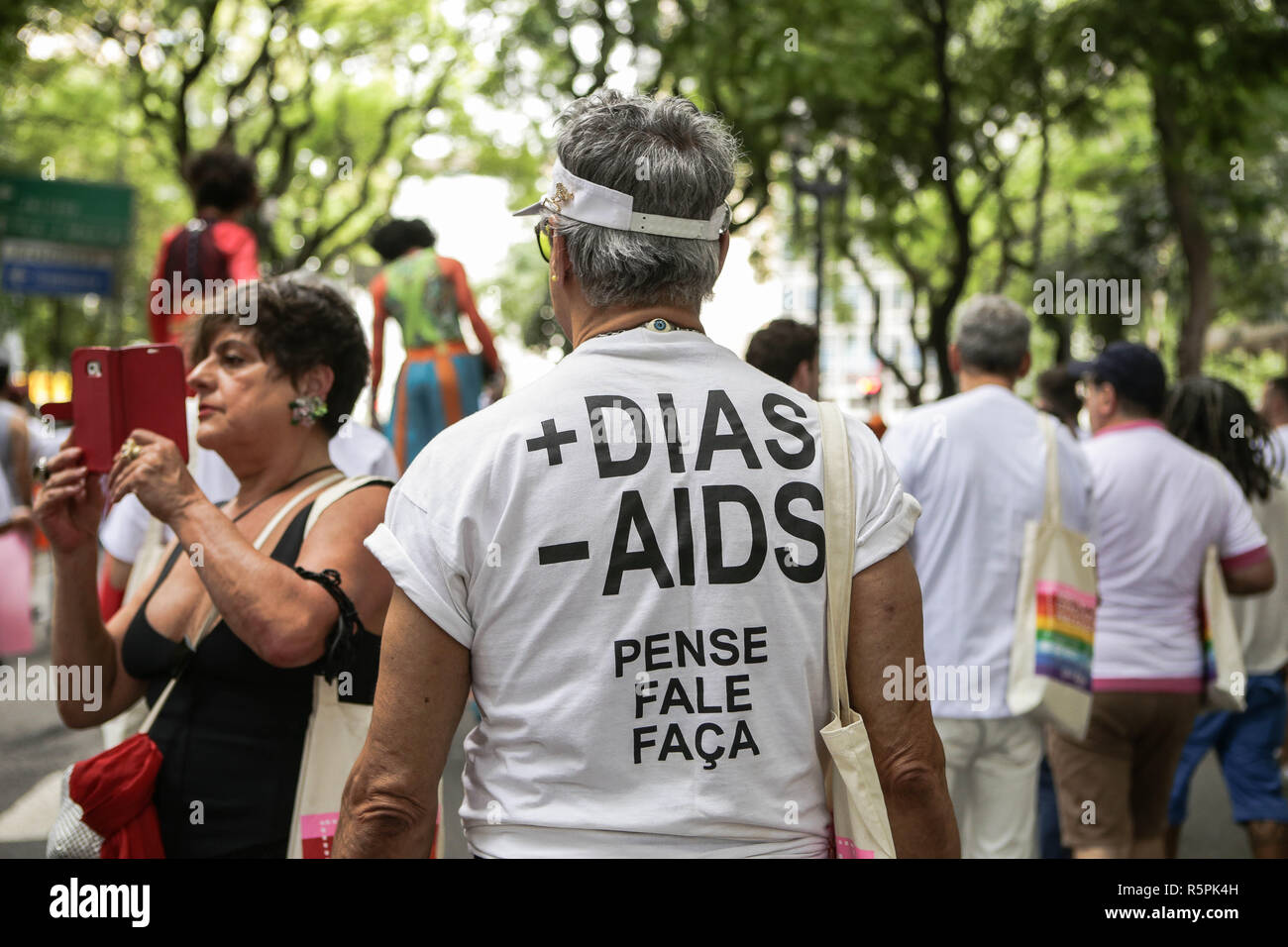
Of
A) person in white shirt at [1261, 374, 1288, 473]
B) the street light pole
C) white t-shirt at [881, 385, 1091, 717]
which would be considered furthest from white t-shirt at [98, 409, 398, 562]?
the street light pole

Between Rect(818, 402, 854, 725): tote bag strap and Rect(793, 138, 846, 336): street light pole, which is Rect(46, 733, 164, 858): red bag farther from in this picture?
Rect(793, 138, 846, 336): street light pole

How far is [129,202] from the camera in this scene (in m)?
21.8

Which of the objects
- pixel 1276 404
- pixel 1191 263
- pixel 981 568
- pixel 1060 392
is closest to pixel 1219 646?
pixel 981 568

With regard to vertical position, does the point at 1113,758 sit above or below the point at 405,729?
below

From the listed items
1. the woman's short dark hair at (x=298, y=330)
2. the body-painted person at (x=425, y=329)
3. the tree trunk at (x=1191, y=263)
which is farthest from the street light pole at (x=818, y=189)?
the woman's short dark hair at (x=298, y=330)

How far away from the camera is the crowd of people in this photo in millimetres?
2021

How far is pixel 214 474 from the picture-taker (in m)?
4.81

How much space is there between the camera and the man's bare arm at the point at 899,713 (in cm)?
211

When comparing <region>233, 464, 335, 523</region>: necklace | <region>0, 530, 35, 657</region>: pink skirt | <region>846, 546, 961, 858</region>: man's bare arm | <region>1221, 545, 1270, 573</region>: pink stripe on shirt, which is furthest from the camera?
<region>0, 530, 35, 657</region>: pink skirt

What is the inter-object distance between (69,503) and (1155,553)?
143 inches

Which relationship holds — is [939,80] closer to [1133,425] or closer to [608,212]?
[1133,425]

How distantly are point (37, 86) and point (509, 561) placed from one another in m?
22.3
